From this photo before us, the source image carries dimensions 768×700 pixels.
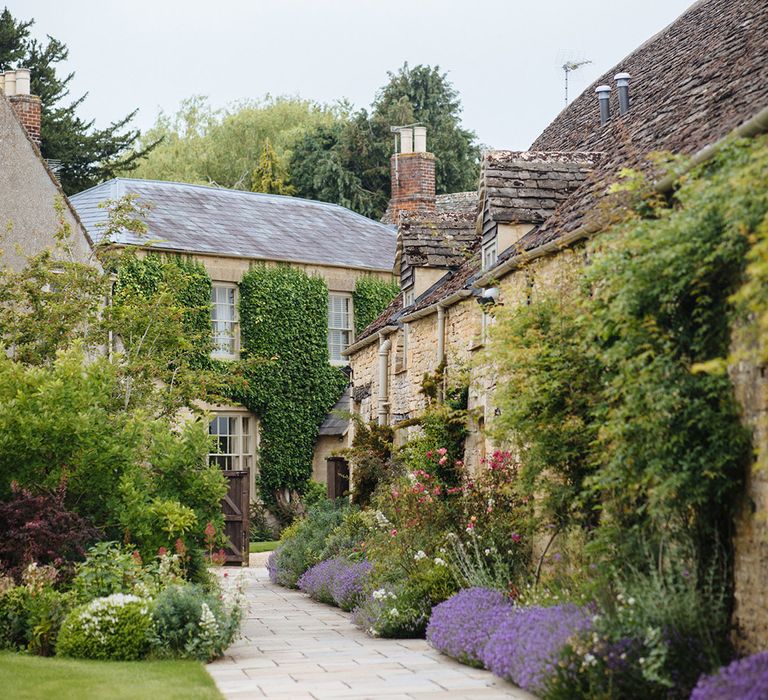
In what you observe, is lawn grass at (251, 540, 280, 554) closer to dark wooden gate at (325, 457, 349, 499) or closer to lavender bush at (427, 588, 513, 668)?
dark wooden gate at (325, 457, 349, 499)

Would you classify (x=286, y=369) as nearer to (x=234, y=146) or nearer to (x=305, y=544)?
(x=305, y=544)


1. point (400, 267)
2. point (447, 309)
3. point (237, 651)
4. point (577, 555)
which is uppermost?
point (400, 267)

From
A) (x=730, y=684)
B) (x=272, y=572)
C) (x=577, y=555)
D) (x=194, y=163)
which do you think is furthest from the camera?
(x=194, y=163)

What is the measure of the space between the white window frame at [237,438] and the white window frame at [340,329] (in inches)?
110

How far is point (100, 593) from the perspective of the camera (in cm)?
1155

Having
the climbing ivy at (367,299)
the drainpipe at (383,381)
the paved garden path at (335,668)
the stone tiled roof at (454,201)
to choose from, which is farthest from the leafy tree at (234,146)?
the paved garden path at (335,668)

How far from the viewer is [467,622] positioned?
10680 mm

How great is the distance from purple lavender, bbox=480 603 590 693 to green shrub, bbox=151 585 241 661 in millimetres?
2566

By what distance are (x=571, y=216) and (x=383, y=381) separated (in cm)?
848

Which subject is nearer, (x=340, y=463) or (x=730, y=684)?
(x=730, y=684)

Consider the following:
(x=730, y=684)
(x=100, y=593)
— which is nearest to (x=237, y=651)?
(x=100, y=593)

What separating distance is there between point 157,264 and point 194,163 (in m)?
27.1

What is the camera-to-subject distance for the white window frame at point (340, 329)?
2969cm

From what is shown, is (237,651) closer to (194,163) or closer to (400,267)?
(400,267)
